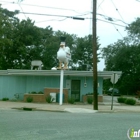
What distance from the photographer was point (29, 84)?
29812mm

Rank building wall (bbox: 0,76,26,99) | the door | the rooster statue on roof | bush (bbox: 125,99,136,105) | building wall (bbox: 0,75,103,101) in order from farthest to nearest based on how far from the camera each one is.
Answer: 1. building wall (bbox: 0,76,26,99)
2. building wall (bbox: 0,75,103,101)
3. the door
4. bush (bbox: 125,99,136,105)
5. the rooster statue on roof

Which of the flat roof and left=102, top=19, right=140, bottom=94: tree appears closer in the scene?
the flat roof

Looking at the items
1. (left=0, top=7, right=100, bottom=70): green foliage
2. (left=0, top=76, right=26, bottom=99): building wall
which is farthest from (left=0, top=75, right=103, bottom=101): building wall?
(left=0, top=7, right=100, bottom=70): green foliage

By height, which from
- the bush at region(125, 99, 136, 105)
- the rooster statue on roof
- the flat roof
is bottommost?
the bush at region(125, 99, 136, 105)

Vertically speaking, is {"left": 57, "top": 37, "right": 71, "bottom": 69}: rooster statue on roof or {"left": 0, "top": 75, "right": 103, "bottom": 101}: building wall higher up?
{"left": 57, "top": 37, "right": 71, "bottom": 69}: rooster statue on roof

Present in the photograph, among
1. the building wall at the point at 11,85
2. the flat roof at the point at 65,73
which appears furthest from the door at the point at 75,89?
the building wall at the point at 11,85

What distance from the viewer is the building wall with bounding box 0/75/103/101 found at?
29247 mm

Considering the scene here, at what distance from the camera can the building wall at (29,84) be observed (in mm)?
29247

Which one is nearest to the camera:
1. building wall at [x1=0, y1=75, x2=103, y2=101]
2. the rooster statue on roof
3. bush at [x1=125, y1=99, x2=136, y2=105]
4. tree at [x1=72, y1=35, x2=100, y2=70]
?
the rooster statue on roof

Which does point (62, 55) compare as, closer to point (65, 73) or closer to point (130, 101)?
point (65, 73)

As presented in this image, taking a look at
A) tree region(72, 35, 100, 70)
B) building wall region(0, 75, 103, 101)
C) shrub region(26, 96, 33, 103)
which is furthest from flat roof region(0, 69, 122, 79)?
tree region(72, 35, 100, 70)

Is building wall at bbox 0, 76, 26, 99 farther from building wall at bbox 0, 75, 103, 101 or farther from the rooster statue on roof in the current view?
the rooster statue on roof

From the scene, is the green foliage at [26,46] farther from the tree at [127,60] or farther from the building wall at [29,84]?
the tree at [127,60]

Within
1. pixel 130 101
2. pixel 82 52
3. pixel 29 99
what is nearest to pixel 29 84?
pixel 29 99
